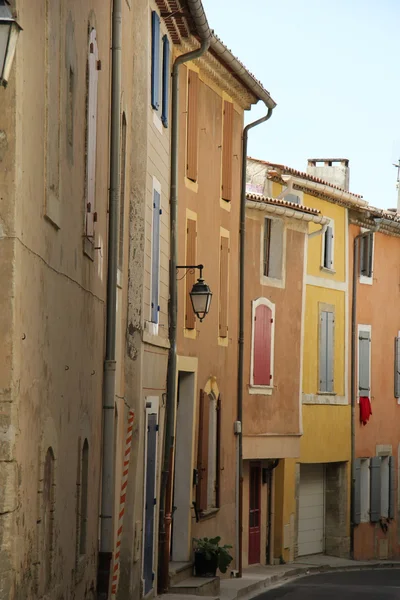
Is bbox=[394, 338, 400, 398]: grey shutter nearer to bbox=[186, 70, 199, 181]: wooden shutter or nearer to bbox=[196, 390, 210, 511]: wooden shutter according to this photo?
bbox=[196, 390, 210, 511]: wooden shutter

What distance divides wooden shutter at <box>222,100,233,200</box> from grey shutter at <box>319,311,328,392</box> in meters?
9.22

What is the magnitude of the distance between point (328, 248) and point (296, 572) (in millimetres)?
8221

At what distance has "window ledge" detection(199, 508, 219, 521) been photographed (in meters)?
21.6

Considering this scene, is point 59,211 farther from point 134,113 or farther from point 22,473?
point 134,113

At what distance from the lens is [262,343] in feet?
91.5

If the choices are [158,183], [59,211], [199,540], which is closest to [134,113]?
[158,183]

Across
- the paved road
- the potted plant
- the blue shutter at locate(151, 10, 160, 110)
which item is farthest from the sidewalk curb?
the blue shutter at locate(151, 10, 160, 110)

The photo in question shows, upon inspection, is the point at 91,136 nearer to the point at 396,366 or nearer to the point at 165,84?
the point at 165,84

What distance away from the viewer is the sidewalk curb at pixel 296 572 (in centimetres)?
2225

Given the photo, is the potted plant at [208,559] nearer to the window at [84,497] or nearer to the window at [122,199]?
the window at [122,199]

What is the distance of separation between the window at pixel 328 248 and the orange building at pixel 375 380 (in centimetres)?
135

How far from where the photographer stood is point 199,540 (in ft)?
68.7

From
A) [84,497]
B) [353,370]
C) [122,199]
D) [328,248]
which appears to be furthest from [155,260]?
[353,370]

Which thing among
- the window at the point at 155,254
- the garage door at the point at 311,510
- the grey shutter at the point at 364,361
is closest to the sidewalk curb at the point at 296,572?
the garage door at the point at 311,510
